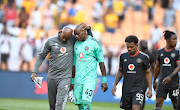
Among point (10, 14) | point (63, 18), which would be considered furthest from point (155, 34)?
point (10, 14)

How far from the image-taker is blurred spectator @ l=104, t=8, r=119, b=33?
1725 cm

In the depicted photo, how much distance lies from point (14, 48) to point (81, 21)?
404 centimetres

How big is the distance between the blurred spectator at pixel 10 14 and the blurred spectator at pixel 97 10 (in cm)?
451

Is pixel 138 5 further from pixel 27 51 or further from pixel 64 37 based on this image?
pixel 64 37

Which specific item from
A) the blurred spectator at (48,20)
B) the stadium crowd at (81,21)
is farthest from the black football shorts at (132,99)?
the blurred spectator at (48,20)

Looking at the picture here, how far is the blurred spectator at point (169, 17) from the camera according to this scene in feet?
59.8

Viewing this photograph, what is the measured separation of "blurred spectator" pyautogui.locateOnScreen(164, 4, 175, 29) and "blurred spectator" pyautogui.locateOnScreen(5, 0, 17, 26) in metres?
8.95

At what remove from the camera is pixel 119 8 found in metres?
17.8

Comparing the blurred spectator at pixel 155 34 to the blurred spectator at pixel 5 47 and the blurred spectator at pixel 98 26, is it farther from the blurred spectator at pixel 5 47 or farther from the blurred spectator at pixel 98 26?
the blurred spectator at pixel 5 47

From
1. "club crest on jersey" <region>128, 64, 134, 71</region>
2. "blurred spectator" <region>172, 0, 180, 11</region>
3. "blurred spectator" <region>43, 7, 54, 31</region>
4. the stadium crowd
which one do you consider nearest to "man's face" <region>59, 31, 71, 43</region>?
"club crest on jersey" <region>128, 64, 134, 71</region>

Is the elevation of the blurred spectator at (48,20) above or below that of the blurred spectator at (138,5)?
below

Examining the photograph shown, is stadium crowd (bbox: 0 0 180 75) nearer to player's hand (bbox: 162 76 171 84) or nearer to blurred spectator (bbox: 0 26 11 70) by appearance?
blurred spectator (bbox: 0 26 11 70)

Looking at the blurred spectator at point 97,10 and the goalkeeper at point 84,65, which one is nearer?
the goalkeeper at point 84,65

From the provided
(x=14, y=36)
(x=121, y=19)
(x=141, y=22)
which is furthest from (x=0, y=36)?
(x=141, y=22)
